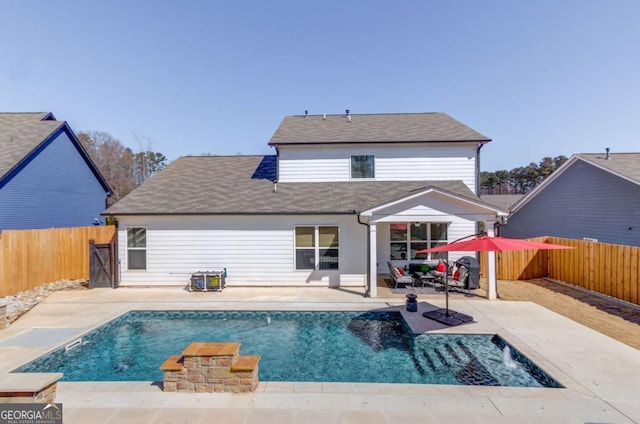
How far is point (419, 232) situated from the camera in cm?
1405

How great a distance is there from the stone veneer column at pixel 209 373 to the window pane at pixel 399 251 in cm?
1020

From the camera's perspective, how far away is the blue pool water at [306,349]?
20.1 ft

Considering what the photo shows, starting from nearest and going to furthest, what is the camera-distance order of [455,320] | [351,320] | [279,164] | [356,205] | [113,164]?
[455,320], [351,320], [356,205], [279,164], [113,164]

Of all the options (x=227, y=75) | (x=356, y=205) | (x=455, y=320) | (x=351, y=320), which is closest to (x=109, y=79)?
(x=227, y=75)

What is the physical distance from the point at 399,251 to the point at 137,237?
11.9 metres

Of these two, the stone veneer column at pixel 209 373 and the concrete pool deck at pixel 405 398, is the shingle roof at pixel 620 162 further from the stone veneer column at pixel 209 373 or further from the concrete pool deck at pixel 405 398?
the stone veneer column at pixel 209 373

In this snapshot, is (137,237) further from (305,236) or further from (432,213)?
(432,213)

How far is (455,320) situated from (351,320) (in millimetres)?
2981

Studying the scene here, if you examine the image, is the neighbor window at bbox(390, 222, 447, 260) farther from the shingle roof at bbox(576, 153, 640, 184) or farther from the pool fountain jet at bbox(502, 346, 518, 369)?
the shingle roof at bbox(576, 153, 640, 184)

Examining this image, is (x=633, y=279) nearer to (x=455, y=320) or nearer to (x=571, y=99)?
(x=455, y=320)

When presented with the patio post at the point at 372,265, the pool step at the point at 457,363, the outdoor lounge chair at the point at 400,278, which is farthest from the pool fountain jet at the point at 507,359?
the outdoor lounge chair at the point at 400,278

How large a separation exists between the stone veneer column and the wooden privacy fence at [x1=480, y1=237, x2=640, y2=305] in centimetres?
1236

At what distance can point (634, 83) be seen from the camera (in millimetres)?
12789

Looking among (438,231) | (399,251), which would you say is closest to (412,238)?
(399,251)
